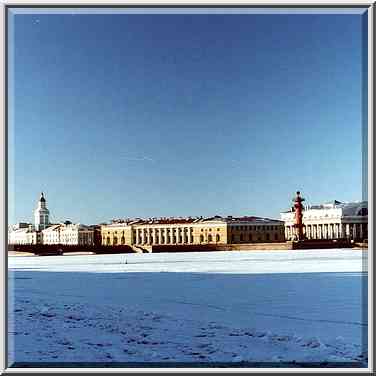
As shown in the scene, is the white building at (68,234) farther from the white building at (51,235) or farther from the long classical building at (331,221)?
the long classical building at (331,221)

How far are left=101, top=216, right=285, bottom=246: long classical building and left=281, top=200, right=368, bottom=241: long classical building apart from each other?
4.5 inches

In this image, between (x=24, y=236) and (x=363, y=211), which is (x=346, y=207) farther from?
(x=24, y=236)

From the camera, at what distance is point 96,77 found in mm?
3742

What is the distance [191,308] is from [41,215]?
1.28 metres

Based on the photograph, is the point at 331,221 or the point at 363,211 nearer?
the point at 363,211

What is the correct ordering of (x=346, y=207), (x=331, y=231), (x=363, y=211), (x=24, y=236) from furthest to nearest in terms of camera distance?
1. (x=331, y=231)
2. (x=346, y=207)
3. (x=24, y=236)
4. (x=363, y=211)

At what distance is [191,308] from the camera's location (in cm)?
366

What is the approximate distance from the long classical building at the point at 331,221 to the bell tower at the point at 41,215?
1.78 m

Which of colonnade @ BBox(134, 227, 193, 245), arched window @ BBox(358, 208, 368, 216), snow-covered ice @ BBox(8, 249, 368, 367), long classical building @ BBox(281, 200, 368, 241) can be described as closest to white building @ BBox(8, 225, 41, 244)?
snow-covered ice @ BBox(8, 249, 368, 367)

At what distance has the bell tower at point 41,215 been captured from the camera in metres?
3.63

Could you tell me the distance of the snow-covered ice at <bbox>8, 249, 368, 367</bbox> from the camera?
3.29 m

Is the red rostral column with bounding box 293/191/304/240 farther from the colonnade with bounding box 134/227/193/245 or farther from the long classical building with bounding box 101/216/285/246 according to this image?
the colonnade with bounding box 134/227/193/245

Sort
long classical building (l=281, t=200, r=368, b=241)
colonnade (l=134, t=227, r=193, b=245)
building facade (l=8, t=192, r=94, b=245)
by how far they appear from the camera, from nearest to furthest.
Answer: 1. building facade (l=8, t=192, r=94, b=245)
2. long classical building (l=281, t=200, r=368, b=241)
3. colonnade (l=134, t=227, r=193, b=245)

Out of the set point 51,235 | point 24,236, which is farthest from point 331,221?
point 24,236
